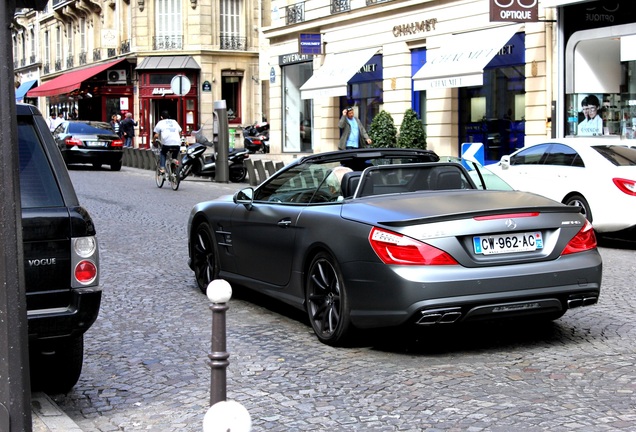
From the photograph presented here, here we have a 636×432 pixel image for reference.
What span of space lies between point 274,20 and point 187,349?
100 feet

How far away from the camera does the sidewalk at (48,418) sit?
16.7 ft

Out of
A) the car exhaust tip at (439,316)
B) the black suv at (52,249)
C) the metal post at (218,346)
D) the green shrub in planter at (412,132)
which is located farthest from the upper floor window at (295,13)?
the metal post at (218,346)

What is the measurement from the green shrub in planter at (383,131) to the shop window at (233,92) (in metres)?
23.2

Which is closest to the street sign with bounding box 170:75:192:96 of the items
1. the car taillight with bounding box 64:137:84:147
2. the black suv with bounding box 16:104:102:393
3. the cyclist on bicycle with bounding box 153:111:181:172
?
the car taillight with bounding box 64:137:84:147

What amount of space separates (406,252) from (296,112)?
29.7 m

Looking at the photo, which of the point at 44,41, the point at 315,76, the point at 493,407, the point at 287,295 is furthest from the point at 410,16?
the point at 44,41

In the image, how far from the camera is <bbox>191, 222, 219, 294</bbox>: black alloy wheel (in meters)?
9.20

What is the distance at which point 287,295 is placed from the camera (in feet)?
25.4

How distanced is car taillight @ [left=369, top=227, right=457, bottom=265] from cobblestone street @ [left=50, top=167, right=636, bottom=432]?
65 cm

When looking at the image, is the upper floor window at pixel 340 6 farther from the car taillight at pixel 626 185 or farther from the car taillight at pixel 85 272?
the car taillight at pixel 85 272

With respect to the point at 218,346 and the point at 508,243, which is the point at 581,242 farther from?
the point at 218,346

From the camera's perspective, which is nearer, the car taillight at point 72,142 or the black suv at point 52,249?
the black suv at point 52,249

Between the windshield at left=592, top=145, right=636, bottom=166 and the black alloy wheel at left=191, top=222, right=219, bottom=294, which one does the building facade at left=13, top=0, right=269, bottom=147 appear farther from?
the black alloy wheel at left=191, top=222, right=219, bottom=294

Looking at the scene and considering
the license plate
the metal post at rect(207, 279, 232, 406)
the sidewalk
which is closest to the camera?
the metal post at rect(207, 279, 232, 406)
